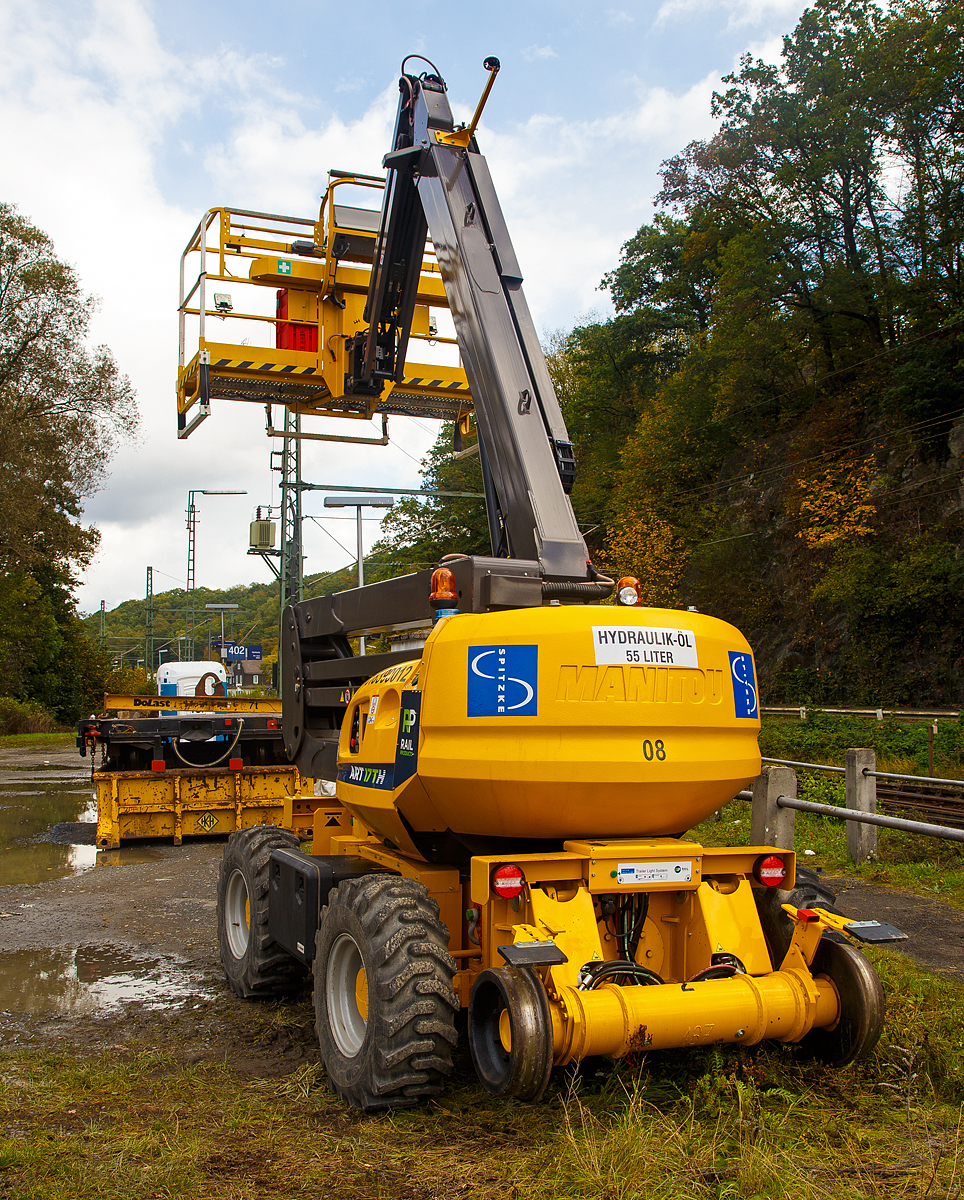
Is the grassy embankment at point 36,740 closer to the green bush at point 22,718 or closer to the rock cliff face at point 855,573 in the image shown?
the green bush at point 22,718

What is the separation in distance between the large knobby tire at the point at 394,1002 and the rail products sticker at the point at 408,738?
1.65ft

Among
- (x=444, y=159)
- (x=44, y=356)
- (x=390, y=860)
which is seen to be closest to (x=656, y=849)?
(x=390, y=860)

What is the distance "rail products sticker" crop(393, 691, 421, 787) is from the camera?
15.8 ft

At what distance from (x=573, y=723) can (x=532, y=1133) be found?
5.56 feet

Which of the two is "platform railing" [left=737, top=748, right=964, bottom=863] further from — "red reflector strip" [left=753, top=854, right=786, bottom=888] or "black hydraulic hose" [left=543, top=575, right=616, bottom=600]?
"black hydraulic hose" [left=543, top=575, right=616, bottom=600]

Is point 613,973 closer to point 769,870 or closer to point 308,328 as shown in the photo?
point 769,870

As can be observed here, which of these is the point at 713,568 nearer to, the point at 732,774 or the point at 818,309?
the point at 818,309

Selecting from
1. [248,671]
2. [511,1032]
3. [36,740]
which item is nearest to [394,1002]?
[511,1032]

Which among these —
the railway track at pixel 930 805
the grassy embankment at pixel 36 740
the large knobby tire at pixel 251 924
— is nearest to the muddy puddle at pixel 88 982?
the large knobby tire at pixel 251 924

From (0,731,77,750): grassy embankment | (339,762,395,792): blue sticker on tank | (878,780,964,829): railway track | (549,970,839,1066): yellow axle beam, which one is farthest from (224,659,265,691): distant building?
(549,970,839,1066): yellow axle beam

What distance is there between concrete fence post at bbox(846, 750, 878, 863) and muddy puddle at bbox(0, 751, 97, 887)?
8455 millimetres

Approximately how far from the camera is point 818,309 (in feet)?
127

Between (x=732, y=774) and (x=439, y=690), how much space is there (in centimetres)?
148

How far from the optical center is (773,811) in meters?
9.02
